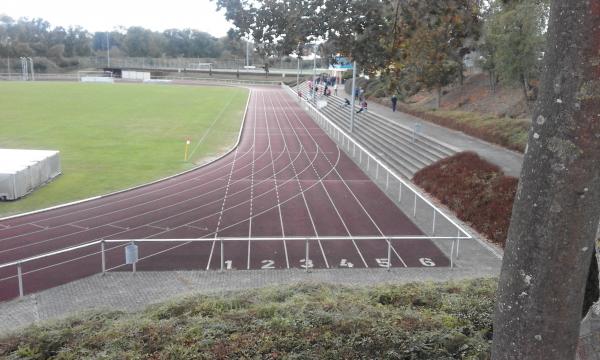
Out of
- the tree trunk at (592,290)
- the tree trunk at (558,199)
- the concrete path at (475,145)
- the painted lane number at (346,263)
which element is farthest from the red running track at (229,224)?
the tree trunk at (558,199)

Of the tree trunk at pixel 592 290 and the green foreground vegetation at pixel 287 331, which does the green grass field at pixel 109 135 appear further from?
the tree trunk at pixel 592 290

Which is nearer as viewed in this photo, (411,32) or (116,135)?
(411,32)

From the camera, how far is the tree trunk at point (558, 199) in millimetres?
2389

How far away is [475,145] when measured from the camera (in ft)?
74.0

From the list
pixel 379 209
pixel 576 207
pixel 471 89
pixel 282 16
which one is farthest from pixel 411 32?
pixel 471 89

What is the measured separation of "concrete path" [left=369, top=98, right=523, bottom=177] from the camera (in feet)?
59.9

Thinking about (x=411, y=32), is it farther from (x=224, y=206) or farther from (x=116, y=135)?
(x=116, y=135)

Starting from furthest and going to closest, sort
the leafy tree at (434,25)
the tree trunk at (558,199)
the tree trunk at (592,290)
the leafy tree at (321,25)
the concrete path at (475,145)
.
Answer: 1. the concrete path at (475,145)
2. the leafy tree at (321,25)
3. the leafy tree at (434,25)
4. the tree trunk at (592,290)
5. the tree trunk at (558,199)

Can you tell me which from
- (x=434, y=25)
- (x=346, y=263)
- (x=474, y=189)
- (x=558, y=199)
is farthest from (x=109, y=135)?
(x=558, y=199)

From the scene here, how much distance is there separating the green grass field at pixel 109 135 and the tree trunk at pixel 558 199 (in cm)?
1649

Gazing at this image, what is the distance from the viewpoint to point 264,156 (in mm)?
26719

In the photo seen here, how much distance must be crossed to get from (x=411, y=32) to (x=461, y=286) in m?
4.52

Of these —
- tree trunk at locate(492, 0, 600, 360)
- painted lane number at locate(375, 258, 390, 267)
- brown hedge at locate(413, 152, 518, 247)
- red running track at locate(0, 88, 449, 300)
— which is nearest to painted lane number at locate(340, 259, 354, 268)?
red running track at locate(0, 88, 449, 300)

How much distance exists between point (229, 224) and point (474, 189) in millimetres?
7852
